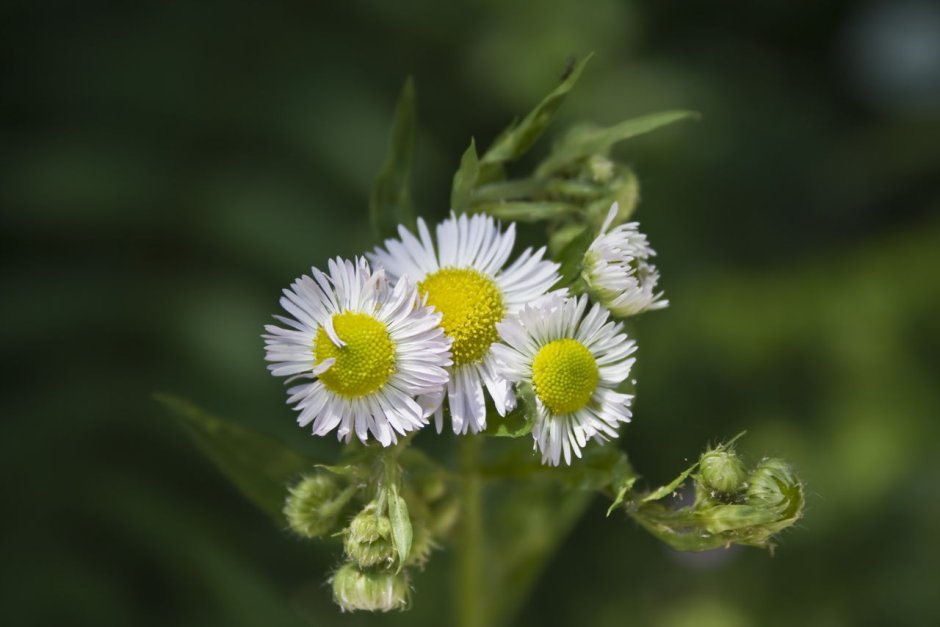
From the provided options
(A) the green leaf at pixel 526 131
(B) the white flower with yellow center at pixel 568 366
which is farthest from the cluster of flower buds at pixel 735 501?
(A) the green leaf at pixel 526 131

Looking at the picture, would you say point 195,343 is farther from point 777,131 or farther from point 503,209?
point 777,131

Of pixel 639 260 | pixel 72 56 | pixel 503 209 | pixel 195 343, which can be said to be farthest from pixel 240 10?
pixel 639 260

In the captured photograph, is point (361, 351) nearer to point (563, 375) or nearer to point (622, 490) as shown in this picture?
point (563, 375)

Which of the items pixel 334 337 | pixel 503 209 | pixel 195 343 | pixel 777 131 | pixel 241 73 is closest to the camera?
pixel 334 337

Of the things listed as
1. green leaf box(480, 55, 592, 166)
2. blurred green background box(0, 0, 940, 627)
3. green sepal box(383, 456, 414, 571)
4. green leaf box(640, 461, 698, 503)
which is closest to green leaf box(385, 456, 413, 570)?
green sepal box(383, 456, 414, 571)

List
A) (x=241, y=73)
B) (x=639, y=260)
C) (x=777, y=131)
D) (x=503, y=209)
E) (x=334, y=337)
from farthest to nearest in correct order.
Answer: (x=777, y=131) → (x=241, y=73) → (x=503, y=209) → (x=639, y=260) → (x=334, y=337)

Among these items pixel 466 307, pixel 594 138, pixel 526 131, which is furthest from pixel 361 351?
pixel 594 138
